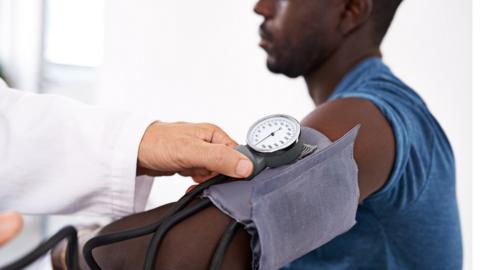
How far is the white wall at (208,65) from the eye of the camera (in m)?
1.93

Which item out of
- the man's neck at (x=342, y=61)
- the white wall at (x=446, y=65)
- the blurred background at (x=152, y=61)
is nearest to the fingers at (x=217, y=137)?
the man's neck at (x=342, y=61)

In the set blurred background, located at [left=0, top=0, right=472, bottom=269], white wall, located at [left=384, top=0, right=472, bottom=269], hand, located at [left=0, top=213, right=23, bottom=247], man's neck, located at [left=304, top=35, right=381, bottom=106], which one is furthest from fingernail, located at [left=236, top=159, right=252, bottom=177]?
blurred background, located at [left=0, top=0, right=472, bottom=269]

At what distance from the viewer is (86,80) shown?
8.93 ft

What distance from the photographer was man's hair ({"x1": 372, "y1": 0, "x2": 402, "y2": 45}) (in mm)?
1242

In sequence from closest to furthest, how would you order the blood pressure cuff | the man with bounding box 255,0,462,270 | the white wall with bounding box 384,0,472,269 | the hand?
1. the hand
2. the blood pressure cuff
3. the man with bounding box 255,0,462,270
4. the white wall with bounding box 384,0,472,269

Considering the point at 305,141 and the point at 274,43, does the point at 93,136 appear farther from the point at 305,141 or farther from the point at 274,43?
the point at 274,43

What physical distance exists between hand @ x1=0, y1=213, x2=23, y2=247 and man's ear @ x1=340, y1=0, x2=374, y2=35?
952 millimetres

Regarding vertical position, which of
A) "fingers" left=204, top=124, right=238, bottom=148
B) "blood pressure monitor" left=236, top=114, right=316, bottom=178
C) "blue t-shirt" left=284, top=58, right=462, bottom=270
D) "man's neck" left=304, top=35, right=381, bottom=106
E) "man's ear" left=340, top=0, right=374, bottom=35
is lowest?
"blue t-shirt" left=284, top=58, right=462, bottom=270

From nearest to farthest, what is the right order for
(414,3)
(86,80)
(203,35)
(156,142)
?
(156,142) < (414,3) < (203,35) < (86,80)

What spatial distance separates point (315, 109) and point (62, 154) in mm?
459

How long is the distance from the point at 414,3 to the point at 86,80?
68.8 inches

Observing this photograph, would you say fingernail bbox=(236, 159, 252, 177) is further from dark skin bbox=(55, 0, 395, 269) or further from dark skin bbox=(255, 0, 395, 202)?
dark skin bbox=(255, 0, 395, 202)

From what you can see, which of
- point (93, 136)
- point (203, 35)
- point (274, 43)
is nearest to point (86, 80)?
point (203, 35)

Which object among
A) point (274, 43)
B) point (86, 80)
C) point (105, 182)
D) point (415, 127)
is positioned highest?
point (274, 43)
